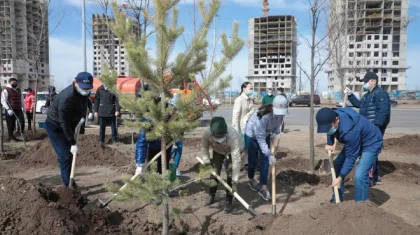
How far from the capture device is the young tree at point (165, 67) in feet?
8.69

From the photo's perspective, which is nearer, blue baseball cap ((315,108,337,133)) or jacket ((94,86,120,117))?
blue baseball cap ((315,108,337,133))

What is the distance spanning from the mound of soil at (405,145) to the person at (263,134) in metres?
4.36

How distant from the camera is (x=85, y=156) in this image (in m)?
6.38

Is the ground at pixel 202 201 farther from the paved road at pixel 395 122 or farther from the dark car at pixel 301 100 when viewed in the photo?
the dark car at pixel 301 100

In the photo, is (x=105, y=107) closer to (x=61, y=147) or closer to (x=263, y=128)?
(x=61, y=147)

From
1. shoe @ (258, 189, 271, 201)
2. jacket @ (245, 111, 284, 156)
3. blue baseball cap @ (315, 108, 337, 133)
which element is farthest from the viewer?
shoe @ (258, 189, 271, 201)

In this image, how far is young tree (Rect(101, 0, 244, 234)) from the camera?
104 inches

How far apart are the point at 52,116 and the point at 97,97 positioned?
361 centimetres

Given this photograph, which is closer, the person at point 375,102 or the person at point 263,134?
the person at point 263,134

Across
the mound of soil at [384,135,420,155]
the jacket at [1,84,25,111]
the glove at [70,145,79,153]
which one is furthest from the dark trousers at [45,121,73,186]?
the mound of soil at [384,135,420,155]

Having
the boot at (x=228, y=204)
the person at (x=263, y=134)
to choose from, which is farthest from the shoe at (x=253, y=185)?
the boot at (x=228, y=204)

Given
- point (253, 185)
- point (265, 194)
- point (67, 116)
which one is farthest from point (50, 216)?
point (253, 185)

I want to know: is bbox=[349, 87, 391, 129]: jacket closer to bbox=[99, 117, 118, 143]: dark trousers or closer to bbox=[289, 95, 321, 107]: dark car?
bbox=[99, 117, 118, 143]: dark trousers

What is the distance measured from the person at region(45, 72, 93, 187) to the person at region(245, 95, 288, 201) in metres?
2.12
